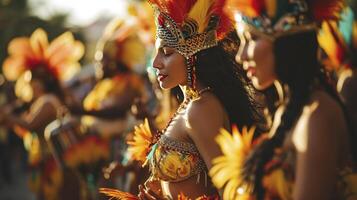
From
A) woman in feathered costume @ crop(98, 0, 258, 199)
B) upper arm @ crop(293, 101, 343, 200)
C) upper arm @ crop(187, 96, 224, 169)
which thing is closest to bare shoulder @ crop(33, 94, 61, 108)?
woman in feathered costume @ crop(98, 0, 258, 199)

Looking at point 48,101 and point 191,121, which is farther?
point 48,101

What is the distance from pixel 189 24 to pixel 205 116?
476 millimetres

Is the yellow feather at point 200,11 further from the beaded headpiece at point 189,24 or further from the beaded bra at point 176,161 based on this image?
the beaded bra at point 176,161

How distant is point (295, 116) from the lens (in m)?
2.59

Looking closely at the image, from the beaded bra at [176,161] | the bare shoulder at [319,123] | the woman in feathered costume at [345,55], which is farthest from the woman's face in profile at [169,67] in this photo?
the woman in feathered costume at [345,55]

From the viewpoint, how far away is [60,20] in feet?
72.2

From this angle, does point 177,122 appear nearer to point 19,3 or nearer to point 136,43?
point 136,43

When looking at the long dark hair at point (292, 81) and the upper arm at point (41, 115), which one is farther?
the upper arm at point (41, 115)

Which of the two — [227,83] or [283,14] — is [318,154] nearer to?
[283,14]

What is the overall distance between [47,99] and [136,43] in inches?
44.8

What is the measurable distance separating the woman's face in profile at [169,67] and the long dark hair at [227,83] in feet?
0.27

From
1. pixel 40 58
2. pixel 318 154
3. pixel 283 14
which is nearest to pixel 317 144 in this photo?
pixel 318 154

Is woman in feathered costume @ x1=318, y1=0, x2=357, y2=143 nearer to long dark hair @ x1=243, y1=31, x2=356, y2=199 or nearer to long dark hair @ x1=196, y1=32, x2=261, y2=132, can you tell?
long dark hair @ x1=196, y1=32, x2=261, y2=132

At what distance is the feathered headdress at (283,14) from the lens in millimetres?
2584
